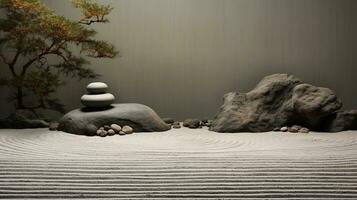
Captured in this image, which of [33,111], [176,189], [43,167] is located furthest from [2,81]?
[176,189]

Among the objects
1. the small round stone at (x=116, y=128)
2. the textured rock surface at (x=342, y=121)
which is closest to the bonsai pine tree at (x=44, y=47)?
the small round stone at (x=116, y=128)

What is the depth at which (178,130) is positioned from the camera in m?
4.11

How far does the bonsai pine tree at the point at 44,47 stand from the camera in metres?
4.09

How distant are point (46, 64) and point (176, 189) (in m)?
2.88

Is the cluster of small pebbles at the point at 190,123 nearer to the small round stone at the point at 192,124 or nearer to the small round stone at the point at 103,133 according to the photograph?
the small round stone at the point at 192,124

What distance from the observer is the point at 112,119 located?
153 inches

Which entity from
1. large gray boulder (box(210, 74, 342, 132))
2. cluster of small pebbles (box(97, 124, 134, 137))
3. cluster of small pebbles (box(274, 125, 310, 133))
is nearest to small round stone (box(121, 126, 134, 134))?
cluster of small pebbles (box(97, 124, 134, 137))

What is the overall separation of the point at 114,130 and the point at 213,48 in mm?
1489

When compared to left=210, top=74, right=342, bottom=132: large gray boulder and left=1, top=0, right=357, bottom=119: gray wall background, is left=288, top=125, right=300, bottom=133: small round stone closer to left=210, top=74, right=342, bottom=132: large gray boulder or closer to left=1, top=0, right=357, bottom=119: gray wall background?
left=210, top=74, right=342, bottom=132: large gray boulder

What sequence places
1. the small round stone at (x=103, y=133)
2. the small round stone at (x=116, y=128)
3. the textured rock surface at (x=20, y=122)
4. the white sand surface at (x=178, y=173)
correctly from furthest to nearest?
the textured rock surface at (x=20, y=122) → the small round stone at (x=116, y=128) → the small round stone at (x=103, y=133) → the white sand surface at (x=178, y=173)

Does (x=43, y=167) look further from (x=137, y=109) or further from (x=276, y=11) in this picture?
(x=276, y=11)

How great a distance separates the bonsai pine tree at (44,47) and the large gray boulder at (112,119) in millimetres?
563

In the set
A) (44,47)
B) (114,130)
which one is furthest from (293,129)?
(44,47)

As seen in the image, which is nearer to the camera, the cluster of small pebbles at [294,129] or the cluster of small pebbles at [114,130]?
the cluster of small pebbles at [114,130]
